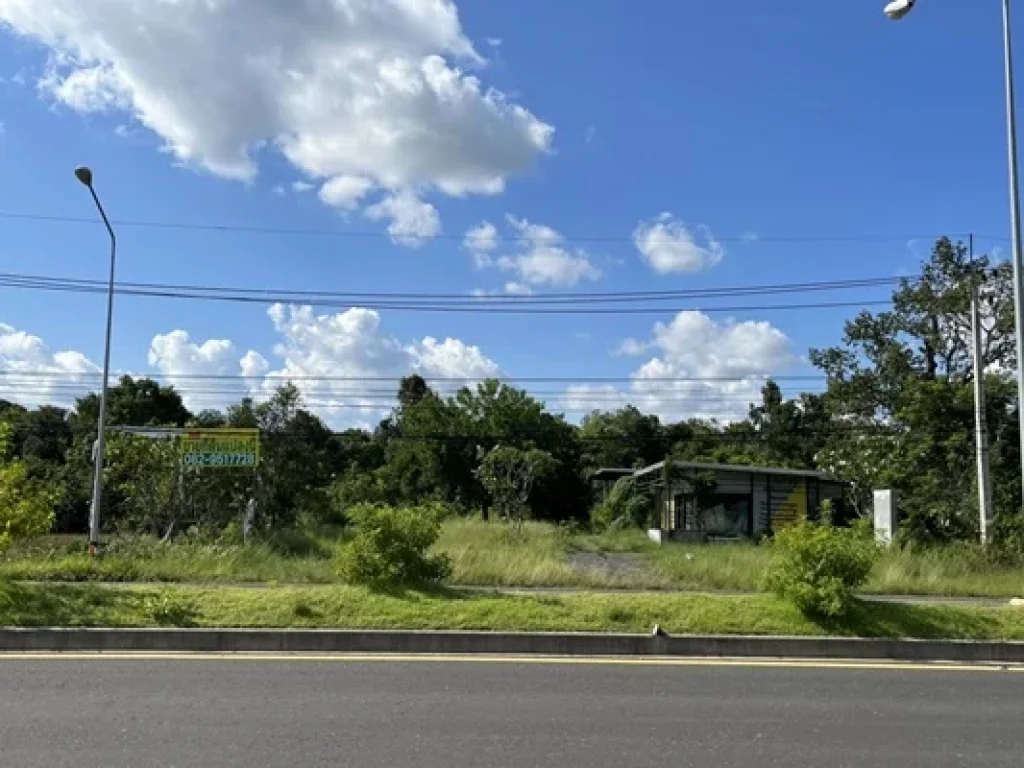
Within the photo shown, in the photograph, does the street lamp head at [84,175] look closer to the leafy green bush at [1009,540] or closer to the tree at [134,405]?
the leafy green bush at [1009,540]

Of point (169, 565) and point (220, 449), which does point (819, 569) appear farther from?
point (220, 449)

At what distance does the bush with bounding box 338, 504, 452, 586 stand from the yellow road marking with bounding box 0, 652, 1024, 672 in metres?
1.99

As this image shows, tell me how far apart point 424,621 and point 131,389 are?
214ft

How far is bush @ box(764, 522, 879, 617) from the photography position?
33.4ft

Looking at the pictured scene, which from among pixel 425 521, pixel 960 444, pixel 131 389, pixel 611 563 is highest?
pixel 131 389

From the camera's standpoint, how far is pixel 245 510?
25656 mm

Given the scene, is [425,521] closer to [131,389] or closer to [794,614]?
[794,614]

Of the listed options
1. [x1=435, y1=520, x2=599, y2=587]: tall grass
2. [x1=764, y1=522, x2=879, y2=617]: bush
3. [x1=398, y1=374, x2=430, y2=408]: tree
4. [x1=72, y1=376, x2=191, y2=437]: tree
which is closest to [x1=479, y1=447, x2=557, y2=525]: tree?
[x1=435, y1=520, x2=599, y2=587]: tall grass

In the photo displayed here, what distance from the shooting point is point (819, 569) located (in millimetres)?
10438

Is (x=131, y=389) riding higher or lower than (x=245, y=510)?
higher

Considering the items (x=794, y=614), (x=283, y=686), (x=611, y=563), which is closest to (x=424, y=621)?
(x=283, y=686)

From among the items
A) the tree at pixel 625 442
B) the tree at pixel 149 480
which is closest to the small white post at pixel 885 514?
the tree at pixel 149 480

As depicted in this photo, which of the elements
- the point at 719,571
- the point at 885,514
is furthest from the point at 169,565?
the point at 885,514

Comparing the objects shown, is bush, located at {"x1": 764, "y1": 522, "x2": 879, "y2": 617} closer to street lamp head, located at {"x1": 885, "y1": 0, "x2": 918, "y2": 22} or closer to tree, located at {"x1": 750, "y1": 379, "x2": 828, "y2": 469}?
street lamp head, located at {"x1": 885, "y1": 0, "x2": 918, "y2": 22}
